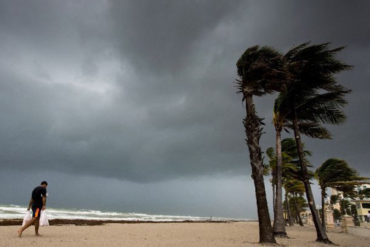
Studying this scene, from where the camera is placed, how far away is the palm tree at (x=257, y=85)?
34.4 feet

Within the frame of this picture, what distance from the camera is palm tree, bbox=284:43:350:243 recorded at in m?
13.1

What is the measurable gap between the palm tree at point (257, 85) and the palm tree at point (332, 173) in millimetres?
13063

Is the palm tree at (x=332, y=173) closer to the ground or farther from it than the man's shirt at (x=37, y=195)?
farther from it

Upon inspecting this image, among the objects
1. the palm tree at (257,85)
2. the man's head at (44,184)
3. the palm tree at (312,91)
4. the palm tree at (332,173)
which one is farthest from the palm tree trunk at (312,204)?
the man's head at (44,184)

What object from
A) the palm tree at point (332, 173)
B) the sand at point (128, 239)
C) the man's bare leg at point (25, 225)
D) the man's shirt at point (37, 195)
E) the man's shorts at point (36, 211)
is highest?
the palm tree at point (332, 173)

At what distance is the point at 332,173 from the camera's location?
21.2 m

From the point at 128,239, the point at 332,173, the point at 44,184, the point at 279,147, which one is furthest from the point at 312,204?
the point at 44,184

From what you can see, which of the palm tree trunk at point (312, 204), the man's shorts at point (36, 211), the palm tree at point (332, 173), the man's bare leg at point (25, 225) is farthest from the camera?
the palm tree at point (332, 173)

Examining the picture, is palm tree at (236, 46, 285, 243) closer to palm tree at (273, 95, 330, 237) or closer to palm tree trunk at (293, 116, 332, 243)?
palm tree at (273, 95, 330, 237)

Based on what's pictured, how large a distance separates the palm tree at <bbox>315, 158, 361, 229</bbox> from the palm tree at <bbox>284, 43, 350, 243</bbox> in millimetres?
7681

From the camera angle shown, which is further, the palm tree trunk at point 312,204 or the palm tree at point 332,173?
the palm tree at point 332,173

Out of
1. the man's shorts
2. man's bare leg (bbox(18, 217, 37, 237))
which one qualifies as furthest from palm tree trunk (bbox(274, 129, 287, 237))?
man's bare leg (bbox(18, 217, 37, 237))

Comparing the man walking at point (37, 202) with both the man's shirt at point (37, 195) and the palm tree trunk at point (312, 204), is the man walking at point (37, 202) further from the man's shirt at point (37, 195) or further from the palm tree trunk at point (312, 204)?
the palm tree trunk at point (312, 204)

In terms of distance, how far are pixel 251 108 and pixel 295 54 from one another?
459 centimetres
